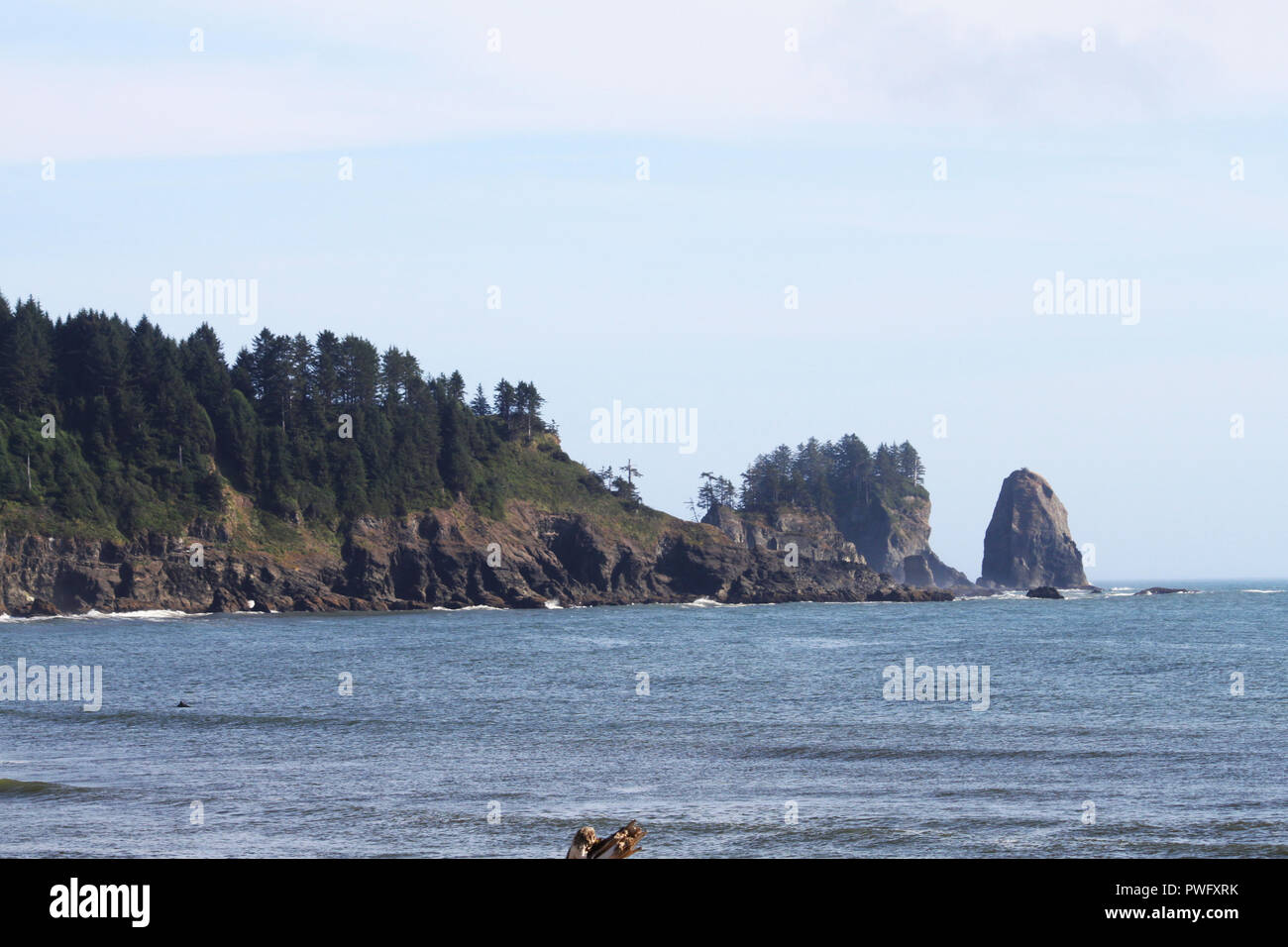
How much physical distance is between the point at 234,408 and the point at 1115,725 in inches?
5175

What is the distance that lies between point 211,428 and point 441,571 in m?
33.1

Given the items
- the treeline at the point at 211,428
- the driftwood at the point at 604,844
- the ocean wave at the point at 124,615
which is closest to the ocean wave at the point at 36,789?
the driftwood at the point at 604,844

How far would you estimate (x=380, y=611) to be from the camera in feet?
466

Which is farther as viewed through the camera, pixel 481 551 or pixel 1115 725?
pixel 481 551

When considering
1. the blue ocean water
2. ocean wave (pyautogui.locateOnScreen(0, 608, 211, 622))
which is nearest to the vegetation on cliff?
ocean wave (pyautogui.locateOnScreen(0, 608, 211, 622))

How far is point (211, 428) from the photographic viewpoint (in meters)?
150

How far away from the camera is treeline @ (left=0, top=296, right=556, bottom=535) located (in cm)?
13675

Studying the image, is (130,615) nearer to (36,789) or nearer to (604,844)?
(36,789)

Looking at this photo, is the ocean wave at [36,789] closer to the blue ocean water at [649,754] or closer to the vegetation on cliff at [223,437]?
the blue ocean water at [649,754]

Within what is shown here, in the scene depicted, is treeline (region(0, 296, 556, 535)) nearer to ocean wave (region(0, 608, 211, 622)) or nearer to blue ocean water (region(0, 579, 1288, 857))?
ocean wave (region(0, 608, 211, 622))

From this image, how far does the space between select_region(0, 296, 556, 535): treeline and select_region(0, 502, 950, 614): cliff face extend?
188 inches

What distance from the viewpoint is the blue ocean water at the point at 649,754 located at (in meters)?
25.7
